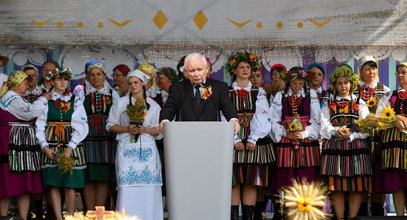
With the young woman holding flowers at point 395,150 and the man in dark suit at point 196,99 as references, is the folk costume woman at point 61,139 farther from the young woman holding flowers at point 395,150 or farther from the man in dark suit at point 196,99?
the young woman holding flowers at point 395,150

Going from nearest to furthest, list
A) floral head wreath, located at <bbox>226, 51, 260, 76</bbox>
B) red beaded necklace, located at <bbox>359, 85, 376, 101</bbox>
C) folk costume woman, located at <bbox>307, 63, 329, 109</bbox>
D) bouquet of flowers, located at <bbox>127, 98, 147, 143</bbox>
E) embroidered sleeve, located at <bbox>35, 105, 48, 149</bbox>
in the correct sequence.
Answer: bouquet of flowers, located at <bbox>127, 98, 147, 143</bbox> < embroidered sleeve, located at <bbox>35, 105, 48, 149</bbox> < floral head wreath, located at <bbox>226, 51, 260, 76</bbox> < folk costume woman, located at <bbox>307, 63, 329, 109</bbox> < red beaded necklace, located at <bbox>359, 85, 376, 101</bbox>

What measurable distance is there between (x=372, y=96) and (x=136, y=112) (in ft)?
8.48

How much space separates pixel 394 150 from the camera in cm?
641

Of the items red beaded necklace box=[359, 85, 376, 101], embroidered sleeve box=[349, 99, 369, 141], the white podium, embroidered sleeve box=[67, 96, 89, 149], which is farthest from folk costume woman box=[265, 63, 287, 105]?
the white podium

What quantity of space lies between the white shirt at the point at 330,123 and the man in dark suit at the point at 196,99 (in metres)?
1.74

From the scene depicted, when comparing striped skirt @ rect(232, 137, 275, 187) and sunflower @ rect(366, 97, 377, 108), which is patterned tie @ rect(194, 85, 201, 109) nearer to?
striped skirt @ rect(232, 137, 275, 187)

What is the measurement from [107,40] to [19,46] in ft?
3.53

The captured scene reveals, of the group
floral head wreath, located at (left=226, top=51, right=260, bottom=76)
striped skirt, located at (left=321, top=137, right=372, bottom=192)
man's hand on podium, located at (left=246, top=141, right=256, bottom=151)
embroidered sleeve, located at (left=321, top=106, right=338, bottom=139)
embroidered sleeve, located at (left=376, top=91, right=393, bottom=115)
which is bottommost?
striped skirt, located at (left=321, top=137, right=372, bottom=192)

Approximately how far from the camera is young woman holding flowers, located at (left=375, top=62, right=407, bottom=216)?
637cm

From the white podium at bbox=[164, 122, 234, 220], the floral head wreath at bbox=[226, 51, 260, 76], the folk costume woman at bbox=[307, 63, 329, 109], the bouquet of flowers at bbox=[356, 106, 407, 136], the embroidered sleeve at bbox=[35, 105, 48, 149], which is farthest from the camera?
the folk costume woman at bbox=[307, 63, 329, 109]

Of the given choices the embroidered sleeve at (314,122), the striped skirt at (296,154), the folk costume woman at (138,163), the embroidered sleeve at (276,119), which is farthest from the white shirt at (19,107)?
the embroidered sleeve at (314,122)

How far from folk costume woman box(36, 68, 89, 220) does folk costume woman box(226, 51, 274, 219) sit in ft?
4.90

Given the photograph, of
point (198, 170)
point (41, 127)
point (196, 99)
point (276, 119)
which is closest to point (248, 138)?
point (276, 119)

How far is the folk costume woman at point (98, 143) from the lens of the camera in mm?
7047
